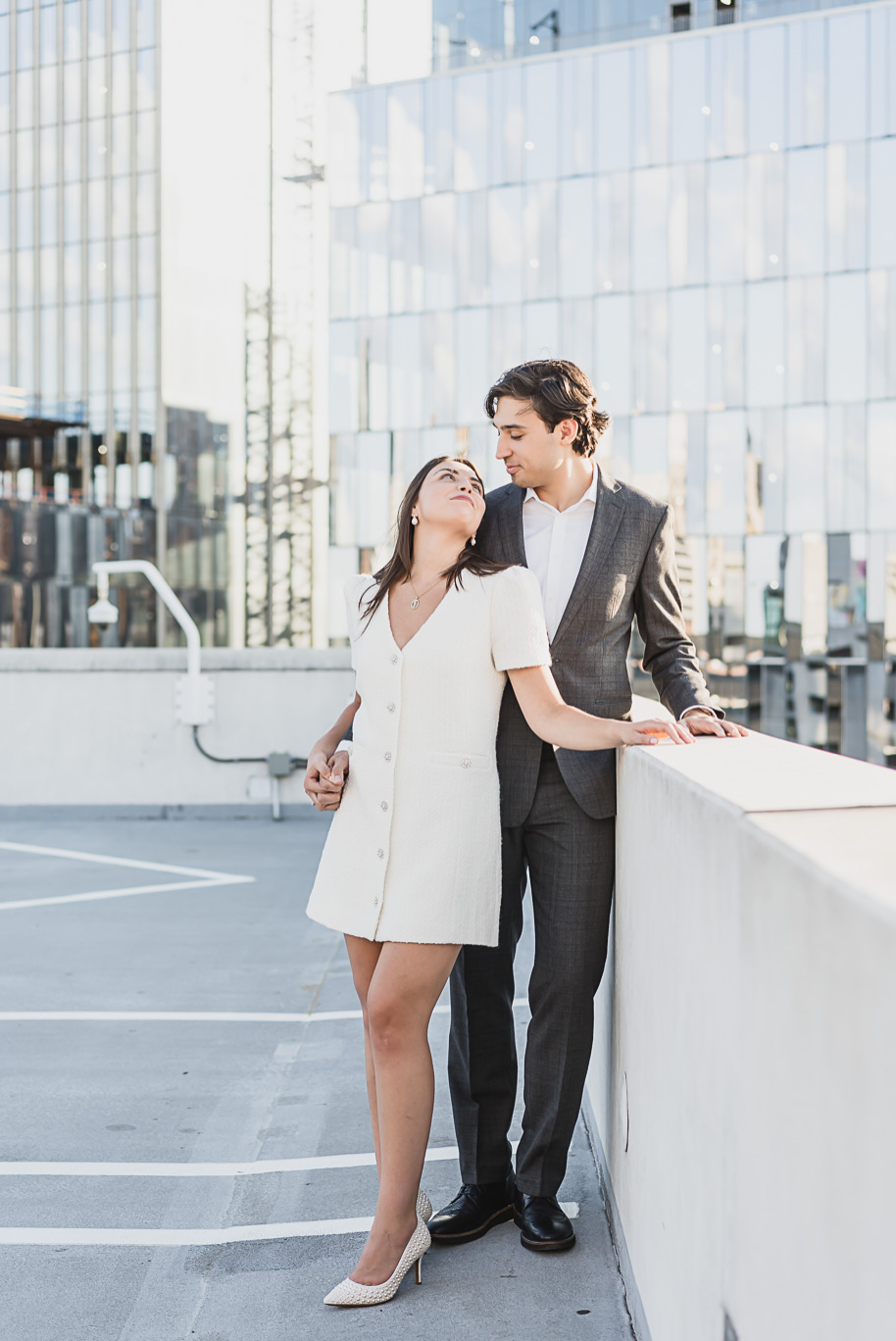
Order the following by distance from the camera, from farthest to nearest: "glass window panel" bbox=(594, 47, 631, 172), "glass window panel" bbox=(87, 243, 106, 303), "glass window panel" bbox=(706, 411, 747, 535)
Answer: "glass window panel" bbox=(87, 243, 106, 303)
"glass window panel" bbox=(594, 47, 631, 172)
"glass window panel" bbox=(706, 411, 747, 535)

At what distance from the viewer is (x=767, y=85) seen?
29.4m

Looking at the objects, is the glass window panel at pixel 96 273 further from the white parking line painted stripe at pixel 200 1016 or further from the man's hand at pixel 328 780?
the man's hand at pixel 328 780

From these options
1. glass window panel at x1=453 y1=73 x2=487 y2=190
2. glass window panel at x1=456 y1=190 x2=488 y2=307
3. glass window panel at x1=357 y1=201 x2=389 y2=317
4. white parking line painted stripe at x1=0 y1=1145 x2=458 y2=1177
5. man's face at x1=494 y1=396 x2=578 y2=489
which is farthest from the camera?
glass window panel at x1=357 y1=201 x2=389 y2=317

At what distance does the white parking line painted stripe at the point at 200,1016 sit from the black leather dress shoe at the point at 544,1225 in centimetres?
222

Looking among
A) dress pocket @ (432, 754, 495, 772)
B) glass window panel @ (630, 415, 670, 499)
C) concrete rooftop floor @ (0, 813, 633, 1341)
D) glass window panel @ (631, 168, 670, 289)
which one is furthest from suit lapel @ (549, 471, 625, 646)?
glass window panel @ (631, 168, 670, 289)

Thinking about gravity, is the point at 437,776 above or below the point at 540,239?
below

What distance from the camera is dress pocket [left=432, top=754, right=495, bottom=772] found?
2.74 m

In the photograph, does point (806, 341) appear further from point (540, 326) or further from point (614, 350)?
point (540, 326)

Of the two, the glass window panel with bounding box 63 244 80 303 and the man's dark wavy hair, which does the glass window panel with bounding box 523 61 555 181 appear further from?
the man's dark wavy hair

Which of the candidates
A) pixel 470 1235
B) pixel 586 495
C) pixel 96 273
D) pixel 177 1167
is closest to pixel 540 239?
pixel 96 273

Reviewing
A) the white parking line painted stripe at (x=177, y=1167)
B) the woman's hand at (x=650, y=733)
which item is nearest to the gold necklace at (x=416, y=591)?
the woman's hand at (x=650, y=733)

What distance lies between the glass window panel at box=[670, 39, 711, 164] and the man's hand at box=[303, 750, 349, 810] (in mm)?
30967

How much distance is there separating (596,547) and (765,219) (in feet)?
97.5

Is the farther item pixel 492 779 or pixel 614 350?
pixel 614 350
